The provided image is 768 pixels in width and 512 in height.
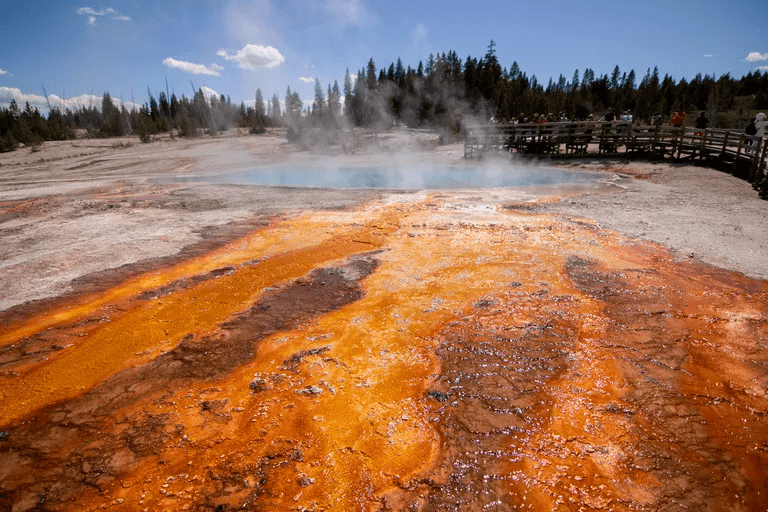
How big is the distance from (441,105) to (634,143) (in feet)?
102

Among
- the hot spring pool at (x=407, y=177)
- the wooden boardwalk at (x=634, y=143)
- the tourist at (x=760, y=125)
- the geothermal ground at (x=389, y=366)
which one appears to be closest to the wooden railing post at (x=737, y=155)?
the wooden boardwalk at (x=634, y=143)

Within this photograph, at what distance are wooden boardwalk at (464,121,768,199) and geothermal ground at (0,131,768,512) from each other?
18.6ft

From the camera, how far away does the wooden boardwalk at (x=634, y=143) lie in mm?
12141

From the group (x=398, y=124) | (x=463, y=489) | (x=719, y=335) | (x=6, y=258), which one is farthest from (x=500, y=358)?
(x=398, y=124)

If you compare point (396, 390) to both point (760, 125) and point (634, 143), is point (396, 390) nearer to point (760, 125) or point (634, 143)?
point (760, 125)

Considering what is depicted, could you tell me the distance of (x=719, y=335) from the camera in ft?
13.3

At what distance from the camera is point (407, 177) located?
16.4m

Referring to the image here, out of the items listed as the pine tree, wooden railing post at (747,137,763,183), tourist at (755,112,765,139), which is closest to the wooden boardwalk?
wooden railing post at (747,137,763,183)

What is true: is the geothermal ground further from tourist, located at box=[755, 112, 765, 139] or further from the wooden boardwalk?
the wooden boardwalk

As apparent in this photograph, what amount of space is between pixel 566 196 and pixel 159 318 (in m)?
Answer: 10.6

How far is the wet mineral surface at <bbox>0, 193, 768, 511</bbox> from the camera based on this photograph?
2.57m

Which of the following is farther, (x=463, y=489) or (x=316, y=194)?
(x=316, y=194)

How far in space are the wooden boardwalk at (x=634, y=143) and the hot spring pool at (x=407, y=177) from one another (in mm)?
3233

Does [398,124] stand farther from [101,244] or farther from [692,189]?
[101,244]
